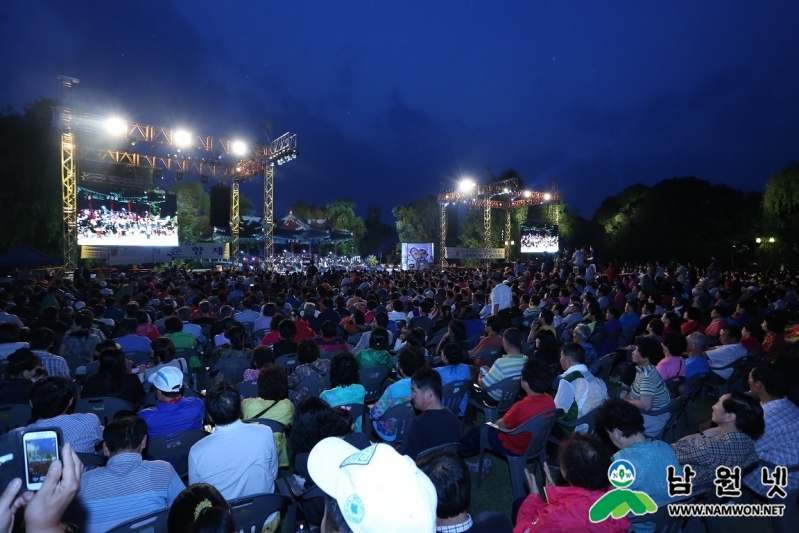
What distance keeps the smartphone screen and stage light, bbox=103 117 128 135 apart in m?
18.2

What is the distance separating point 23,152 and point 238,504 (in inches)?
922

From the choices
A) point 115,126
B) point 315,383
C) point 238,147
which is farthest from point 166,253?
point 315,383

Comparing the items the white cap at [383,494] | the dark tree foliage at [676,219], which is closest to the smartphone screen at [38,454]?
the white cap at [383,494]

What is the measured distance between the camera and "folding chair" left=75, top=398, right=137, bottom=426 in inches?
153

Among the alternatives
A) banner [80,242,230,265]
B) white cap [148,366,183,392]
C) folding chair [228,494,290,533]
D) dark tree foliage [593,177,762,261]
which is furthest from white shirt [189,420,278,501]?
dark tree foliage [593,177,762,261]

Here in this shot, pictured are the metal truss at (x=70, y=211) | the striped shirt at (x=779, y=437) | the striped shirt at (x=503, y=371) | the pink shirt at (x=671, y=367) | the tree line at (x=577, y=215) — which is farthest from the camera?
the tree line at (x=577, y=215)

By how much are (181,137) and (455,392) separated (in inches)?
693

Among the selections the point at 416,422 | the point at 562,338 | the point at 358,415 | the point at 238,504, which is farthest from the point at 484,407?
the point at 562,338

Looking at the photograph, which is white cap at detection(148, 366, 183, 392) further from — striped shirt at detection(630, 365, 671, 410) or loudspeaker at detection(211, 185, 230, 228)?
loudspeaker at detection(211, 185, 230, 228)

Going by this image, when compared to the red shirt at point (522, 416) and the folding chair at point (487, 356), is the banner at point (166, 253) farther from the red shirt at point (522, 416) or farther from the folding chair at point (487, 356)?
the red shirt at point (522, 416)

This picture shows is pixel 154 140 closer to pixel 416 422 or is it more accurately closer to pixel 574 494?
pixel 416 422

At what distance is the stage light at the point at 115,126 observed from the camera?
1641 centimetres

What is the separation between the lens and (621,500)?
2.15 meters

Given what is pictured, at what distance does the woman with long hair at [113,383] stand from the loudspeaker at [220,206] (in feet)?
59.7
